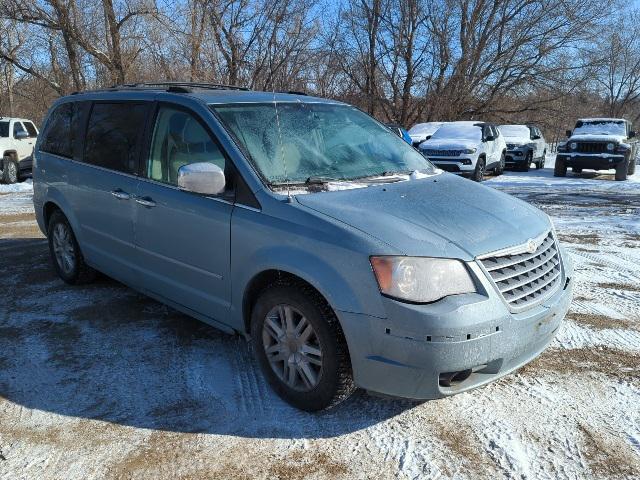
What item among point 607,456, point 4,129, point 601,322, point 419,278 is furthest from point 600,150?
point 4,129

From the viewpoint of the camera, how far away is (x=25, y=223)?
8.85 m

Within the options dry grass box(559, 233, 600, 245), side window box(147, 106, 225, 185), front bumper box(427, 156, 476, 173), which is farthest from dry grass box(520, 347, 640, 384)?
front bumper box(427, 156, 476, 173)

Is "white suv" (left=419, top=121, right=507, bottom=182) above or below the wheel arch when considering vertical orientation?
above

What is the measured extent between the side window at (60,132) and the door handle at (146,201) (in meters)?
1.47

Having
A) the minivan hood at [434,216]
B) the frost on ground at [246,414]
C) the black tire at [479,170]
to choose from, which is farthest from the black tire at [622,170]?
the minivan hood at [434,216]

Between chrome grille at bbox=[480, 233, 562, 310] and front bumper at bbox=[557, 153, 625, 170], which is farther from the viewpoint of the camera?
front bumper at bbox=[557, 153, 625, 170]

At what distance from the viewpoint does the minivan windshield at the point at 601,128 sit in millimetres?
17094

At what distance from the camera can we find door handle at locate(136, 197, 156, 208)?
3879 mm

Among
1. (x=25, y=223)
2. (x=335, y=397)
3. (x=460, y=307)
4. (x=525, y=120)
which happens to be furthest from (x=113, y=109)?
(x=525, y=120)

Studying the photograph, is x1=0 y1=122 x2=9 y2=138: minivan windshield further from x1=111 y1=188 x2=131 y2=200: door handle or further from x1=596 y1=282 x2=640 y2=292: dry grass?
x1=596 y1=282 x2=640 y2=292: dry grass

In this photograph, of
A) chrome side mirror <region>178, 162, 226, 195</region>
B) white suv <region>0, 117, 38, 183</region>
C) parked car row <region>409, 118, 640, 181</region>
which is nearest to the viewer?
chrome side mirror <region>178, 162, 226, 195</region>

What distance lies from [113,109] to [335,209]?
8.19ft

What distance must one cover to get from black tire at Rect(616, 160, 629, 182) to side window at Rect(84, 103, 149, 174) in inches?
586

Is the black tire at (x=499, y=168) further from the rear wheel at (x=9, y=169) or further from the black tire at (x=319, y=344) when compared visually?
the black tire at (x=319, y=344)
